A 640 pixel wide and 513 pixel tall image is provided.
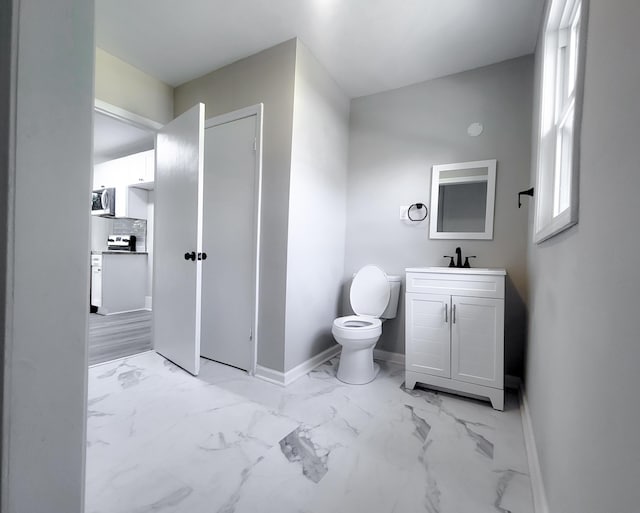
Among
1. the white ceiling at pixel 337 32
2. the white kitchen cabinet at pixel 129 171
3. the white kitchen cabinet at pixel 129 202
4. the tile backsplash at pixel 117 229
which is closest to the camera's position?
the white ceiling at pixel 337 32

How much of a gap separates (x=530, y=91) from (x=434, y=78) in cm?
71

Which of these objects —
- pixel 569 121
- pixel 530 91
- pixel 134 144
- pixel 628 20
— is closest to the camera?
pixel 628 20

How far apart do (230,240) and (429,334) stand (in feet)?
5.35

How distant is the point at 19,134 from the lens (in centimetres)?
58

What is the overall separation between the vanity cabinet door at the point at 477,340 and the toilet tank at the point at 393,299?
1.91ft

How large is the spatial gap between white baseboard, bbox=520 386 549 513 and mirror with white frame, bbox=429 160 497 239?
1.22 metres

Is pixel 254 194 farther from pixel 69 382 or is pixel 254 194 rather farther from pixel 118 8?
pixel 69 382

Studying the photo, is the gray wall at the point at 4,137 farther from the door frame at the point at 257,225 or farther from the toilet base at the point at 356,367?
the toilet base at the point at 356,367

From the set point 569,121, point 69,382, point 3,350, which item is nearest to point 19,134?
point 3,350

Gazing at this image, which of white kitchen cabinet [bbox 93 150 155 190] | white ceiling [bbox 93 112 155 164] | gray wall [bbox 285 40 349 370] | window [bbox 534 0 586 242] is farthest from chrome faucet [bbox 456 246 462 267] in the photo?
white kitchen cabinet [bbox 93 150 155 190]

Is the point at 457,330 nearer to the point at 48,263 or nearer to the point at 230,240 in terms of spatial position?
the point at 230,240

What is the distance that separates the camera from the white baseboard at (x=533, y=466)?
1.06 meters

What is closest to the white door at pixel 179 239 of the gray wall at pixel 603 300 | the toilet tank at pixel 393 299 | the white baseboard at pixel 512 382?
the toilet tank at pixel 393 299

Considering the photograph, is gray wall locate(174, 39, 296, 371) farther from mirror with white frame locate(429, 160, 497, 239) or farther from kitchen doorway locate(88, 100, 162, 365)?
kitchen doorway locate(88, 100, 162, 365)
